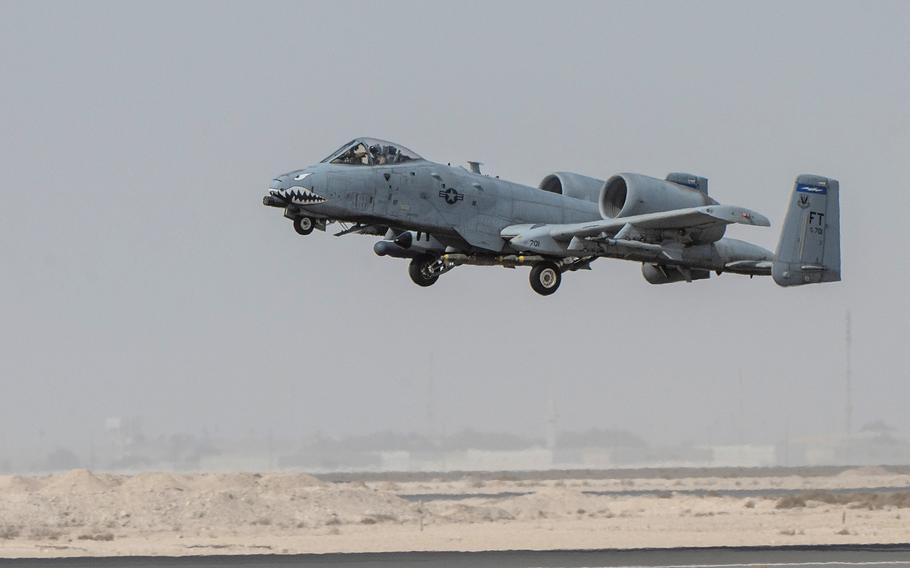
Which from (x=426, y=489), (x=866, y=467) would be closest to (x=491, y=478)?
(x=426, y=489)

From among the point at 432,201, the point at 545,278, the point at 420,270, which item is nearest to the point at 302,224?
the point at 432,201

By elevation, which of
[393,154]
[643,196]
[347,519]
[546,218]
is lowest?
[347,519]

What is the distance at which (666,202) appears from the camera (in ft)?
140

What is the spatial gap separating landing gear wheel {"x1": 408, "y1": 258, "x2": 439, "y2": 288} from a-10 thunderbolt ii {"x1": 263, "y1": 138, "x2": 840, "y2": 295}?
41mm

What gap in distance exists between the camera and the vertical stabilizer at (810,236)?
43.9 meters

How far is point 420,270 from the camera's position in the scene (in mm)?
42875

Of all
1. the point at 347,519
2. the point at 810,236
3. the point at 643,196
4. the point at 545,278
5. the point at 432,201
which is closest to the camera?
the point at 432,201

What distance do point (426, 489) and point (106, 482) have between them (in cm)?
4000

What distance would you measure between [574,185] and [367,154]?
7.57 meters

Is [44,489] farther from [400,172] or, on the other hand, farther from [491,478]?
[491,478]

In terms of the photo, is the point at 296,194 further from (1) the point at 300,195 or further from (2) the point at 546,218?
Result: (2) the point at 546,218

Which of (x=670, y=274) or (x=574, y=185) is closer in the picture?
(x=670, y=274)

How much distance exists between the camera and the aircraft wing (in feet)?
135

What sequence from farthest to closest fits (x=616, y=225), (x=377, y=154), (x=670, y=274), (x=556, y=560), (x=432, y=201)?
(x=670, y=274) → (x=616, y=225) → (x=432, y=201) → (x=377, y=154) → (x=556, y=560)
